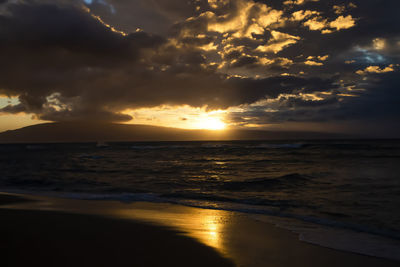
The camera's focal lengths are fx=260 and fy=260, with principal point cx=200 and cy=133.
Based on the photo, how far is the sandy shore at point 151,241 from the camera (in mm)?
3848

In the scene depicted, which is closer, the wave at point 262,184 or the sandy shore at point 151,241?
the sandy shore at point 151,241

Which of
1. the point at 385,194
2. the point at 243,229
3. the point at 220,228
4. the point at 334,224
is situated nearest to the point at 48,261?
the point at 220,228

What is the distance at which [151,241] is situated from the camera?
183 inches

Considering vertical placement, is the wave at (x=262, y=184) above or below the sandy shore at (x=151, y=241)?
below

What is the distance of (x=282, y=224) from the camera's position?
6.04m

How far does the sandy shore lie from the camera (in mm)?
3848

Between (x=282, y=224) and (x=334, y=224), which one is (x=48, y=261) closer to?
(x=282, y=224)

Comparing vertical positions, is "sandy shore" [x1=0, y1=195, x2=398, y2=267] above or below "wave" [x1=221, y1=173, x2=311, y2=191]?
above

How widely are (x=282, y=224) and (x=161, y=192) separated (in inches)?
216

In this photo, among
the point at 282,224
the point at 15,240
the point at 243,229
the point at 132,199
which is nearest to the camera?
the point at 15,240

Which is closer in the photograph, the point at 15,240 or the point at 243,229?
the point at 15,240

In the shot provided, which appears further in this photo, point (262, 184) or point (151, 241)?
point (262, 184)

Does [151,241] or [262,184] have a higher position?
[151,241]

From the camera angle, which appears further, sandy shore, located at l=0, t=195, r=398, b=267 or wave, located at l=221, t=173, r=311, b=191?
wave, located at l=221, t=173, r=311, b=191
